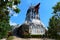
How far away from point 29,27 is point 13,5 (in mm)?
26988

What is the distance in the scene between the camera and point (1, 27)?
85.1 feet

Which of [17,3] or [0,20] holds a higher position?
[17,3]

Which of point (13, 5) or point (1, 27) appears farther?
point (1, 27)

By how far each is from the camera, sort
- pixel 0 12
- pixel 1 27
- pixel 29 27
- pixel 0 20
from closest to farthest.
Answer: pixel 0 12, pixel 0 20, pixel 1 27, pixel 29 27

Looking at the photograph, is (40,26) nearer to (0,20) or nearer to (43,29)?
(43,29)

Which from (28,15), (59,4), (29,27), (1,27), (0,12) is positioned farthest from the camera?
(28,15)

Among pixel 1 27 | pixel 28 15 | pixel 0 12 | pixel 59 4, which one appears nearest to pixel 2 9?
pixel 0 12

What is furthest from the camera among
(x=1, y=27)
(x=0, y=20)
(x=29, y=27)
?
Result: (x=29, y=27)

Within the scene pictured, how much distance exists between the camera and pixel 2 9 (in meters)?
22.2

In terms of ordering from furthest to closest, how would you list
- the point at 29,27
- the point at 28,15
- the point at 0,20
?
the point at 28,15 → the point at 29,27 → the point at 0,20

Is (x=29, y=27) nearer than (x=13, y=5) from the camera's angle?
No

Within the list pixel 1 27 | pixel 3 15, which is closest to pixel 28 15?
pixel 1 27

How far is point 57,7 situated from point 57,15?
1343mm

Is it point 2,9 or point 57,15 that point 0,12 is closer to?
point 2,9
